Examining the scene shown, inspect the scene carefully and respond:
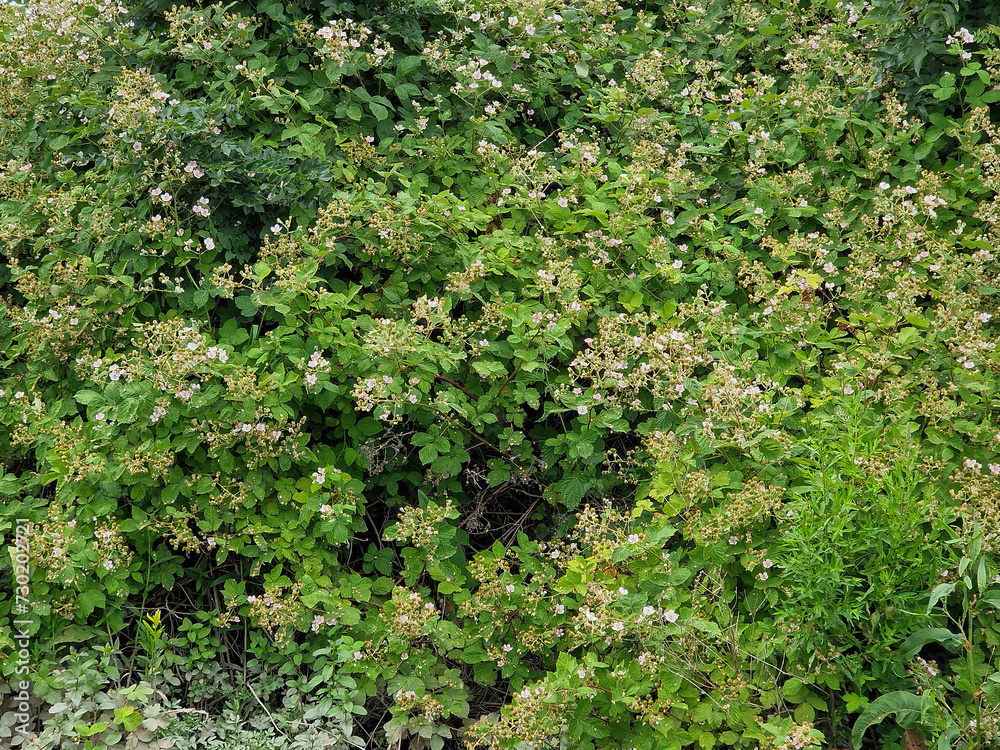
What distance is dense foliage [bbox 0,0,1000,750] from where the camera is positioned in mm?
2410

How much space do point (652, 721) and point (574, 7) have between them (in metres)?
3.47

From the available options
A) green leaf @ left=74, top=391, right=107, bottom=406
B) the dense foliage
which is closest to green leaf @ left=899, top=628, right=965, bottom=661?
the dense foliage

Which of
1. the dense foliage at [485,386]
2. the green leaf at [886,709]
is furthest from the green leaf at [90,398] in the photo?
the green leaf at [886,709]

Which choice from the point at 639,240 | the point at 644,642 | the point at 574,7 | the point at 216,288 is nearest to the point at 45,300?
the point at 216,288

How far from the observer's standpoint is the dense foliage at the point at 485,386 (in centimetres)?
241

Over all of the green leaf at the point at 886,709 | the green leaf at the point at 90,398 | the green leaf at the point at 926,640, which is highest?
the green leaf at the point at 926,640

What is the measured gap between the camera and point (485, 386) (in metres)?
3.07

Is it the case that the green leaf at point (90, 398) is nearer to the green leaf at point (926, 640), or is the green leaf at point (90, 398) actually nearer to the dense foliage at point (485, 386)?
the dense foliage at point (485, 386)

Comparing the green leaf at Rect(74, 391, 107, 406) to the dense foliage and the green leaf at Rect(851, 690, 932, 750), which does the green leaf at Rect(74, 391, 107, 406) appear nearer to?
the dense foliage

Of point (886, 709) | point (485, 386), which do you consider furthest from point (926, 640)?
point (485, 386)

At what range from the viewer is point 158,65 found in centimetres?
354

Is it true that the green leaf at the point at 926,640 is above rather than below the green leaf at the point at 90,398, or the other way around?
above

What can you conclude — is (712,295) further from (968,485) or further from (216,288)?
(216,288)

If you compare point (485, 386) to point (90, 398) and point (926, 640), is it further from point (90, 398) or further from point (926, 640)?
point (926, 640)
